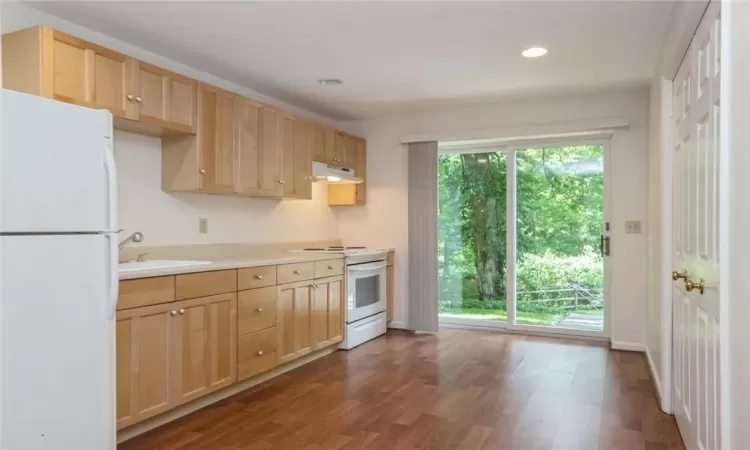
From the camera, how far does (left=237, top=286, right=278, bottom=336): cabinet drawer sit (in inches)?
130

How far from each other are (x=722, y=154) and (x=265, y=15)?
2.28 m

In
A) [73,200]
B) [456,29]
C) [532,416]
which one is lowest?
[532,416]

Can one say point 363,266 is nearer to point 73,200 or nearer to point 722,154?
point 73,200

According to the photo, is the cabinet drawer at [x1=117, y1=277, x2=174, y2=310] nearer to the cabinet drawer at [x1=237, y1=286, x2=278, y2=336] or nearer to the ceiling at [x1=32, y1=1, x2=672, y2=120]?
the cabinet drawer at [x1=237, y1=286, x2=278, y2=336]

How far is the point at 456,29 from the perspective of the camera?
9.84ft

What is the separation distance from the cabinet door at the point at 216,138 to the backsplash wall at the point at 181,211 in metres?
0.33

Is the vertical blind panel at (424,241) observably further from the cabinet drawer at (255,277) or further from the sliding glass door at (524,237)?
the cabinet drawer at (255,277)

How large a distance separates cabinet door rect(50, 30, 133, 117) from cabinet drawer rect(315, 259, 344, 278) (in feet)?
6.26

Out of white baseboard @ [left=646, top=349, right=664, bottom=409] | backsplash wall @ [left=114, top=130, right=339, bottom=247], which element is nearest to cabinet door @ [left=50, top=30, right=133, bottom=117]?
backsplash wall @ [left=114, top=130, right=339, bottom=247]

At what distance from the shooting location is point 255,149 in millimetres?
3891

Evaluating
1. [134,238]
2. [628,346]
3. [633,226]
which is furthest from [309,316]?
[633,226]

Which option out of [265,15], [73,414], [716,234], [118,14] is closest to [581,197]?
[716,234]

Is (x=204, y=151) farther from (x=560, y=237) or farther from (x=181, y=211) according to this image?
(x=560, y=237)

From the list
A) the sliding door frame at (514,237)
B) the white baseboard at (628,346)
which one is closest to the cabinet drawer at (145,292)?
the sliding door frame at (514,237)
